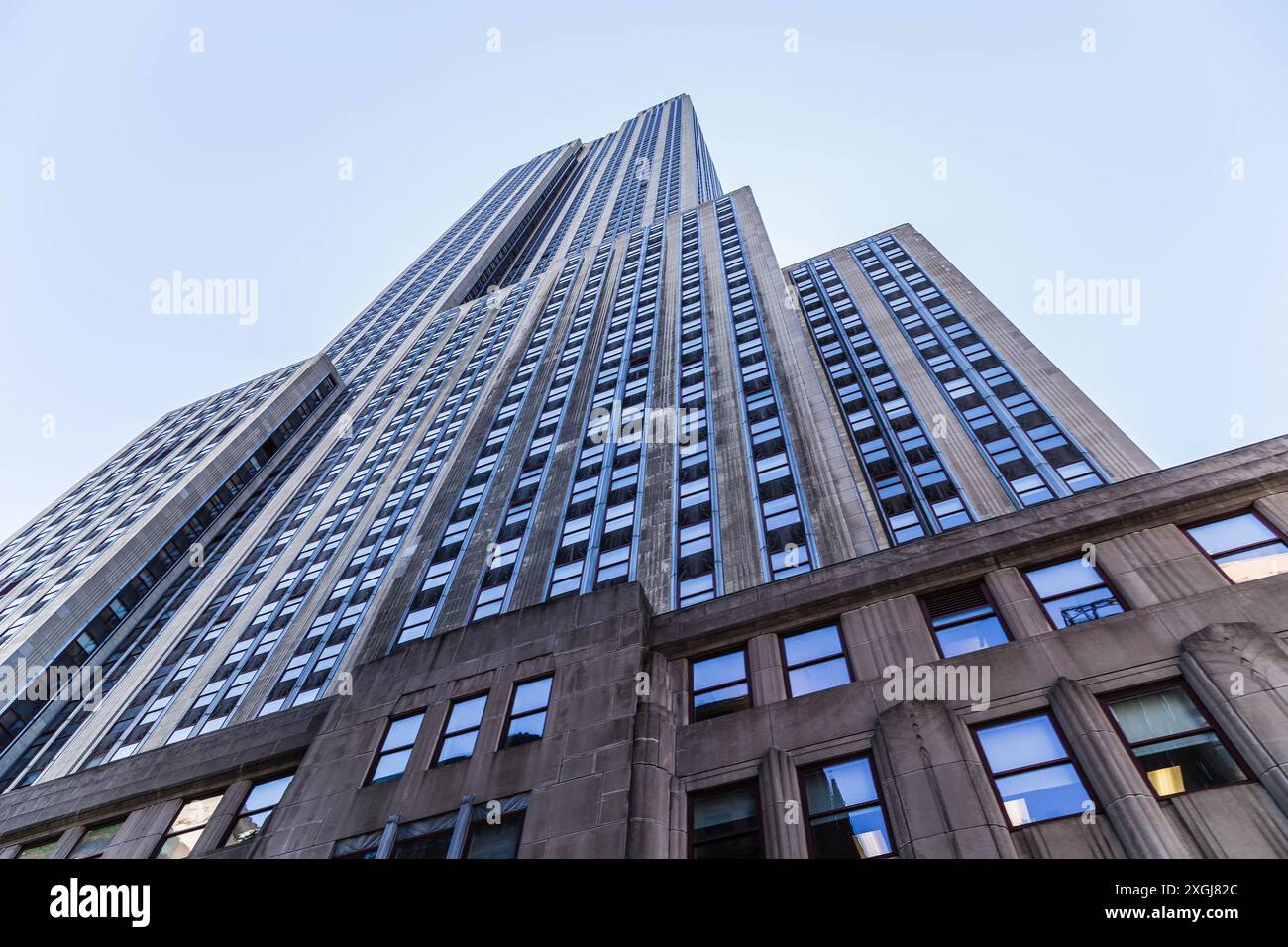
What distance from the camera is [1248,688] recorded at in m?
13.4

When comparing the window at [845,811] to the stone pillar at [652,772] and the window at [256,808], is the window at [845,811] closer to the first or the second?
the stone pillar at [652,772]

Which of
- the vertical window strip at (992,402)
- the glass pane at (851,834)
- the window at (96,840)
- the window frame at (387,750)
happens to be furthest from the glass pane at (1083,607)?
the vertical window strip at (992,402)

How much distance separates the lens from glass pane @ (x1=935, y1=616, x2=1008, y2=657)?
16781 millimetres

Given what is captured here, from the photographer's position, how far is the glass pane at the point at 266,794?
2025 centimetres

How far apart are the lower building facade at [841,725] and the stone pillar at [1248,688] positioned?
36 mm

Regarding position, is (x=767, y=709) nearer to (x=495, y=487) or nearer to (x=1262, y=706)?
(x=1262, y=706)

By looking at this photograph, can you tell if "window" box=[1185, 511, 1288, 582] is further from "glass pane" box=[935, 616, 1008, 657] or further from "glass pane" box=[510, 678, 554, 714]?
"glass pane" box=[510, 678, 554, 714]

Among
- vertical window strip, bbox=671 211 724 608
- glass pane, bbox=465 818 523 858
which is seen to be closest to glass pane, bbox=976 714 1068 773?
glass pane, bbox=465 818 523 858

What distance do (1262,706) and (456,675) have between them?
1535 cm

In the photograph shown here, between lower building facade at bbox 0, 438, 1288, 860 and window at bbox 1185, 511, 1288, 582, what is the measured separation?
0.14 feet

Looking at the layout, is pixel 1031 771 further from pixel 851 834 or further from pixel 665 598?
pixel 665 598

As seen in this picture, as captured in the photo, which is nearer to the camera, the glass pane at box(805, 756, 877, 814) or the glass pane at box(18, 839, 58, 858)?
the glass pane at box(805, 756, 877, 814)
